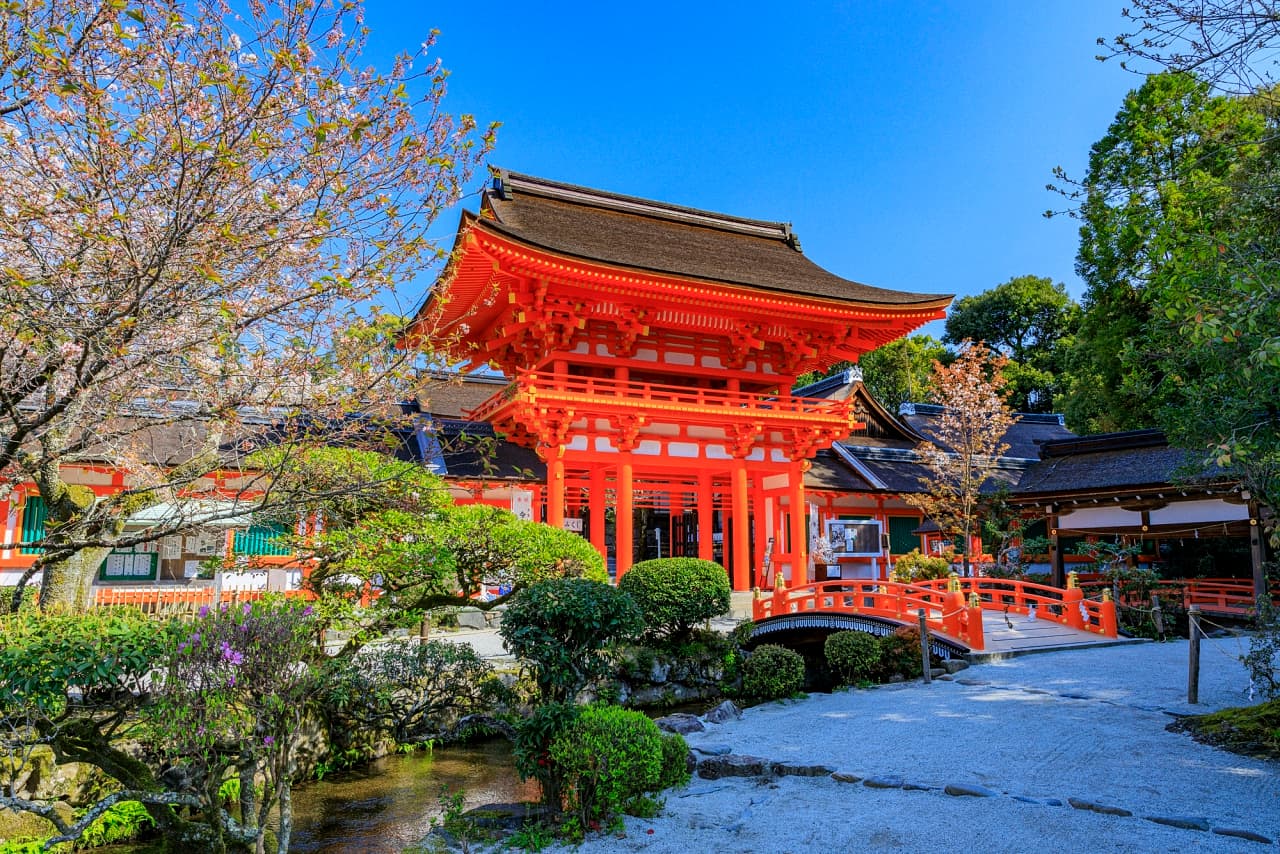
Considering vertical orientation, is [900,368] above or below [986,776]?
above

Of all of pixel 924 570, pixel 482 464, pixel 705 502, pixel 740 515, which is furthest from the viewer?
pixel 705 502

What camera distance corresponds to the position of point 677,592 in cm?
1197

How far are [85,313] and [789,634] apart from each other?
12490 millimetres

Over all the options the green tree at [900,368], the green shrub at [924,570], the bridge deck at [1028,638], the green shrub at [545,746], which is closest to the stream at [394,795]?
the green shrub at [545,746]

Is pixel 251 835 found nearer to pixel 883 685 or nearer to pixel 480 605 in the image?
pixel 480 605

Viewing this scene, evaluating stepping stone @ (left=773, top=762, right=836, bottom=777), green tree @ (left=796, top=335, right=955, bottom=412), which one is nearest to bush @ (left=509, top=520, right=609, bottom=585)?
stepping stone @ (left=773, top=762, right=836, bottom=777)

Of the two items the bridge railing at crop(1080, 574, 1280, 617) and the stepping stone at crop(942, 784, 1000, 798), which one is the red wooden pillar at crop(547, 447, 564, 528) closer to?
the stepping stone at crop(942, 784, 1000, 798)

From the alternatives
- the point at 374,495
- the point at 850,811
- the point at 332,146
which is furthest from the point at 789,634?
the point at 332,146

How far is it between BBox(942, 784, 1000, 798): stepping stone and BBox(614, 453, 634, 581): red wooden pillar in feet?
33.7

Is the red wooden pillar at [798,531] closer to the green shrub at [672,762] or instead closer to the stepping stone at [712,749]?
the stepping stone at [712,749]

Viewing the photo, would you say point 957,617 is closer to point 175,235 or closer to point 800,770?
point 800,770

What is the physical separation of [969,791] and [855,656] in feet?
18.6

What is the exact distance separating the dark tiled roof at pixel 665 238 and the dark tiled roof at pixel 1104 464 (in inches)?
202

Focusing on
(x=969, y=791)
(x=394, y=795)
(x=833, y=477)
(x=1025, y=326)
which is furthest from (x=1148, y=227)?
(x=1025, y=326)
